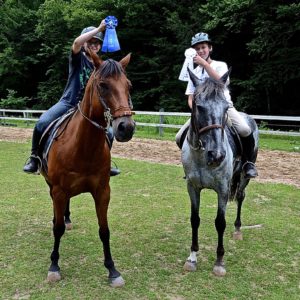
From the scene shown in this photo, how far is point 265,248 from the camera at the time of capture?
5020 mm

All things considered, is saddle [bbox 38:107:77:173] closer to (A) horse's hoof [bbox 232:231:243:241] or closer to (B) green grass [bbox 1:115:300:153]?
(A) horse's hoof [bbox 232:231:243:241]

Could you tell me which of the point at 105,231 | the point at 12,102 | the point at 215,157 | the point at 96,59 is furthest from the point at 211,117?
the point at 12,102

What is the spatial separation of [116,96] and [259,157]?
8.30 m

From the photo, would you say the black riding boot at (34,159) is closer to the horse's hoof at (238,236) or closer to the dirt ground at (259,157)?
the horse's hoof at (238,236)

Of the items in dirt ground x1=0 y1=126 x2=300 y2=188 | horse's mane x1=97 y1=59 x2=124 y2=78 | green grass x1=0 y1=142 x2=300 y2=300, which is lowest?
dirt ground x1=0 y1=126 x2=300 y2=188

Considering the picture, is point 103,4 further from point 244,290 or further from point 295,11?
point 244,290

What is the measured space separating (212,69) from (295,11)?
12900mm

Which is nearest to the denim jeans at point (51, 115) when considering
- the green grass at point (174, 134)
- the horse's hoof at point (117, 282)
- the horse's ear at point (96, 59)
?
the horse's ear at point (96, 59)

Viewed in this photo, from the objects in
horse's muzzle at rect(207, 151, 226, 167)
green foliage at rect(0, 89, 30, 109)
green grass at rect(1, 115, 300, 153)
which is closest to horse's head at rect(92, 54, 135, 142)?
horse's muzzle at rect(207, 151, 226, 167)

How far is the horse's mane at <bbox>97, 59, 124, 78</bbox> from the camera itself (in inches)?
135

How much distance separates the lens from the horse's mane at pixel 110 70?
135 inches

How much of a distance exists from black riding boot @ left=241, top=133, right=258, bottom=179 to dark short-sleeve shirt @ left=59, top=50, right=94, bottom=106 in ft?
7.38

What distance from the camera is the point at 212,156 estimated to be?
3.69m

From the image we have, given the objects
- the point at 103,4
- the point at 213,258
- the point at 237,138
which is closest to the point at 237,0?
the point at 103,4
